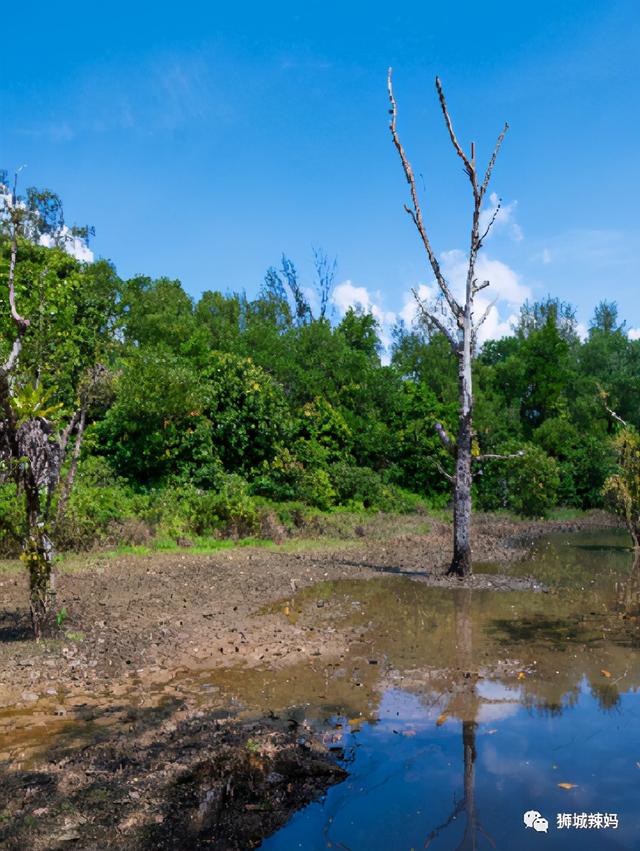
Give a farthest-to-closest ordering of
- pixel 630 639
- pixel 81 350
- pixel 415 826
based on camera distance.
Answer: pixel 81 350 → pixel 630 639 → pixel 415 826

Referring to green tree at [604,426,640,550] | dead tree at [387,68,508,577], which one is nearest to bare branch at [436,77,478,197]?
dead tree at [387,68,508,577]

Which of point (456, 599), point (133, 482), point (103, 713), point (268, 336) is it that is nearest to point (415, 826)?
point (103, 713)

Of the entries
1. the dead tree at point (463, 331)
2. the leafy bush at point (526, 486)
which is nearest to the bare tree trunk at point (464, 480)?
the dead tree at point (463, 331)

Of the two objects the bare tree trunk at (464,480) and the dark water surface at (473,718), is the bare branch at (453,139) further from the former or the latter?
the dark water surface at (473,718)

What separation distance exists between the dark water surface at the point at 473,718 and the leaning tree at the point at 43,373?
331 centimetres

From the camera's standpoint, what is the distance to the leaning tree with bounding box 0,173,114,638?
796cm

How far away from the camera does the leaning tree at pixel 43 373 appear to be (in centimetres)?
796

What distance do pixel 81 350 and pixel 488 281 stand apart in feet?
55.7

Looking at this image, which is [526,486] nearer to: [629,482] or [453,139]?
[629,482]

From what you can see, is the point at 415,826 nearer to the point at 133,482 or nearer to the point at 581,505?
the point at 133,482

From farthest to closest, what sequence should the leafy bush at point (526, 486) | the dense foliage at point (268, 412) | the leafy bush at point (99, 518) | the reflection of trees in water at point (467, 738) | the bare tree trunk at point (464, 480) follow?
1. the leafy bush at point (526, 486)
2. the dense foliage at point (268, 412)
3. the leafy bush at point (99, 518)
4. the bare tree trunk at point (464, 480)
5. the reflection of trees in water at point (467, 738)

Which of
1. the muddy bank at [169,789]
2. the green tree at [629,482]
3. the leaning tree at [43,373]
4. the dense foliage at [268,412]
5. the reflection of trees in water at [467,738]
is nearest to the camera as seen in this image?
the muddy bank at [169,789]

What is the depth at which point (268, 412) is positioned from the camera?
22.2 meters

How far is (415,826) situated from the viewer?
4.90 m
